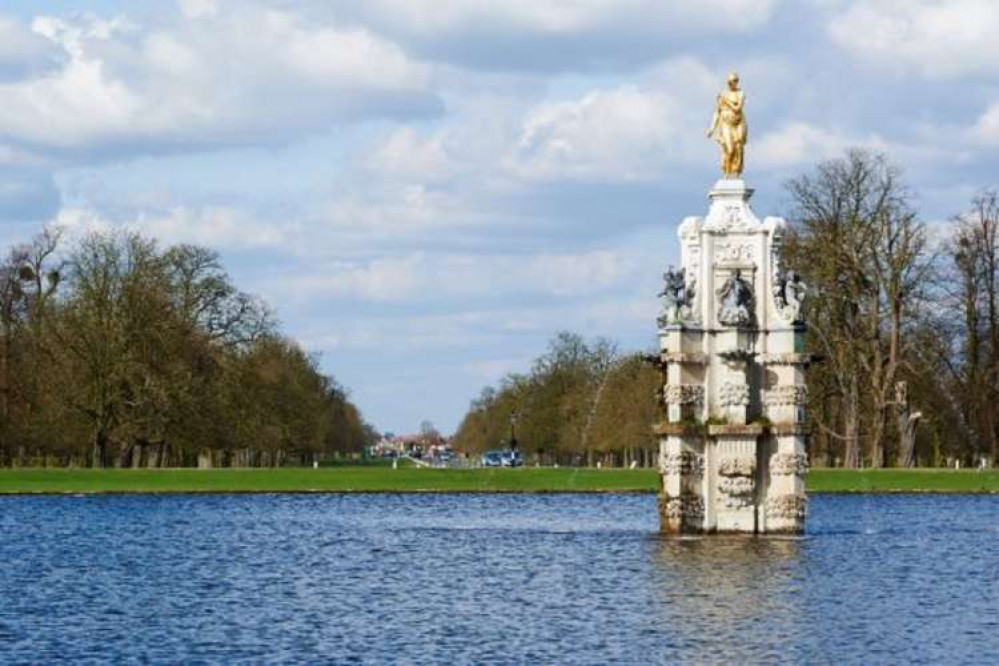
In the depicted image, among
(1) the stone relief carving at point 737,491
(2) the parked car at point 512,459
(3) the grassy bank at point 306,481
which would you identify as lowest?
(1) the stone relief carving at point 737,491

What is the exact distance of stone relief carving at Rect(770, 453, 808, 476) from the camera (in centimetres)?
5516

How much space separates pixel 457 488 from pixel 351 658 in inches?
2343

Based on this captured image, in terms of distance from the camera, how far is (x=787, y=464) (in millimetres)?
55156

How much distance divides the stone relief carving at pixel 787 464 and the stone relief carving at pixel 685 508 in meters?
2.07

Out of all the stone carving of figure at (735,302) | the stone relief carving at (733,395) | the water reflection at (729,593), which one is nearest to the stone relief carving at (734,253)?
the stone carving of figure at (735,302)

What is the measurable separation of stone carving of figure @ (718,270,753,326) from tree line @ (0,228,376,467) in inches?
2262

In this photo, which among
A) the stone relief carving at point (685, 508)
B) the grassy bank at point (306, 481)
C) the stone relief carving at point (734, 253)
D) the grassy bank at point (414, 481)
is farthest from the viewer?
the grassy bank at point (306, 481)

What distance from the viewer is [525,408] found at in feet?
578

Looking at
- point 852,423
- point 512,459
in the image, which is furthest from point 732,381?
point 512,459

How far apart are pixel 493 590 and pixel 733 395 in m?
12.7

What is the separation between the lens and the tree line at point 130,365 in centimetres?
10988

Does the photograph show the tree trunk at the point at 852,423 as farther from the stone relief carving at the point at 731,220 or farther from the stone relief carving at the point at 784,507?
the stone relief carving at the point at 731,220

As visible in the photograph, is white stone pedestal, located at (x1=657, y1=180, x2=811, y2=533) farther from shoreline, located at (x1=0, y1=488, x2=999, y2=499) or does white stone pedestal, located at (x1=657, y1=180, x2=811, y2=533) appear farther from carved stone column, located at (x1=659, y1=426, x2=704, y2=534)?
shoreline, located at (x1=0, y1=488, x2=999, y2=499)

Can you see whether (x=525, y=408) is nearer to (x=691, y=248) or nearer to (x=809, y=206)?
(x=809, y=206)
